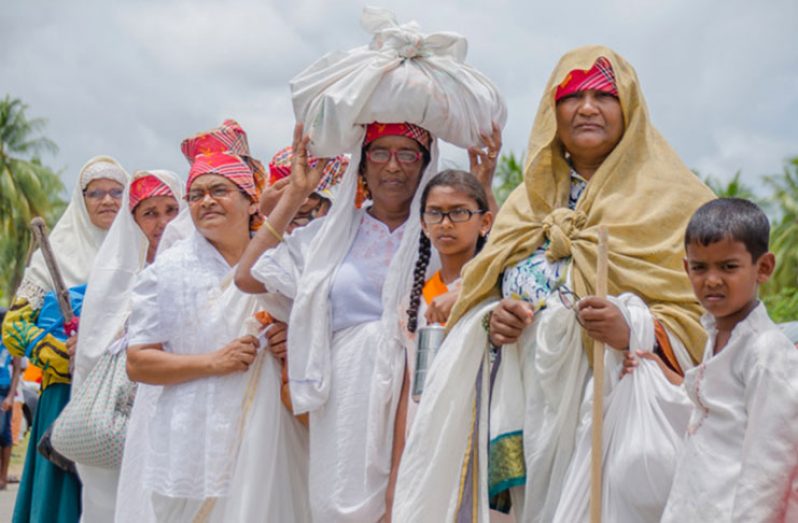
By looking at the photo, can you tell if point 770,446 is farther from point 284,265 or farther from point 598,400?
point 284,265

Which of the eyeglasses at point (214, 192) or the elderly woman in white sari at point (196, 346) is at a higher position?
the eyeglasses at point (214, 192)

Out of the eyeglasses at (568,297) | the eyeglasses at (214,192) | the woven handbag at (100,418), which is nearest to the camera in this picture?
the eyeglasses at (568,297)

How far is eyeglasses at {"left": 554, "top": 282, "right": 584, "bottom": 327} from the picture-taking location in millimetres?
3967

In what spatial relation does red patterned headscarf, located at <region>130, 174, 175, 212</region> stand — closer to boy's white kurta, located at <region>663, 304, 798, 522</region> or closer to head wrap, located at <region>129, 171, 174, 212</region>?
head wrap, located at <region>129, 171, 174, 212</region>

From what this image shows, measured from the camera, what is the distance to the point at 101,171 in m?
7.03

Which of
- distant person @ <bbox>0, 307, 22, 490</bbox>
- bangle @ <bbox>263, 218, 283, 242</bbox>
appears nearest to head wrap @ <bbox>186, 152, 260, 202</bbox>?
bangle @ <bbox>263, 218, 283, 242</bbox>

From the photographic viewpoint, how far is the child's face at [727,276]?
338 cm

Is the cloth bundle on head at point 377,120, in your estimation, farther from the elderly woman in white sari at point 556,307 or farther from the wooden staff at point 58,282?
the wooden staff at point 58,282

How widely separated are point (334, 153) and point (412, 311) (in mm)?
801

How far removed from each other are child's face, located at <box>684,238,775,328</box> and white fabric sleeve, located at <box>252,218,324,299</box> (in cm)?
208

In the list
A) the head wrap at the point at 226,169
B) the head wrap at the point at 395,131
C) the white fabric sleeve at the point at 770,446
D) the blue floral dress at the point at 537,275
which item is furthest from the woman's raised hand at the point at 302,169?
the white fabric sleeve at the point at 770,446

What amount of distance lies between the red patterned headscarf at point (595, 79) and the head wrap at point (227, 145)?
216cm

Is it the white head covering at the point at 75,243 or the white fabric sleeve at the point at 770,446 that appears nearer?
the white fabric sleeve at the point at 770,446

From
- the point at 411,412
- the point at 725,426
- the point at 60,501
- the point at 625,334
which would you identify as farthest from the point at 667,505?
the point at 60,501
